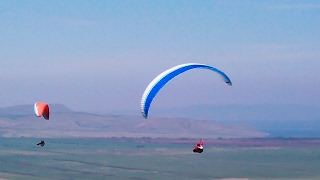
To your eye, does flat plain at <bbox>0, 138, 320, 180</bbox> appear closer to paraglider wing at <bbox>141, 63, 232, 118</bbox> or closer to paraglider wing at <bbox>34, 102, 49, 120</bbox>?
paraglider wing at <bbox>34, 102, 49, 120</bbox>

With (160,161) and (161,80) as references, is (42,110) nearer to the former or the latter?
(161,80)

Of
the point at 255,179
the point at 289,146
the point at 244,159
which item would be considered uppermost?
the point at 289,146

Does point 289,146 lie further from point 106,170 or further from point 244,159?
point 106,170

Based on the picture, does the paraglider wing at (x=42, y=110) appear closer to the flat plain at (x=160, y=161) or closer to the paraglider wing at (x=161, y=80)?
the paraglider wing at (x=161, y=80)

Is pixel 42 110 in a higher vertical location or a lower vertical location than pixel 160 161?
lower

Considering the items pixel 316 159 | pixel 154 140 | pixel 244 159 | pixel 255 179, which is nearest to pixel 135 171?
pixel 255 179

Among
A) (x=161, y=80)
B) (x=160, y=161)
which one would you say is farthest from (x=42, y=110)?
(x=160, y=161)
